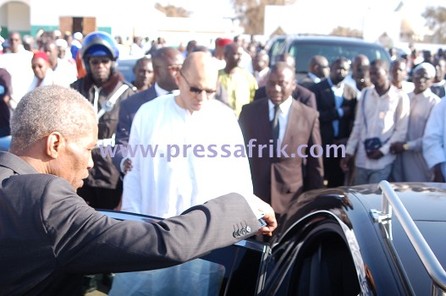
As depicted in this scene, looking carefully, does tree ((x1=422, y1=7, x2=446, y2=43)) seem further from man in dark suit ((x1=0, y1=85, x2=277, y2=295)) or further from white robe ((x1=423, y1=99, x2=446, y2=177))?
man in dark suit ((x1=0, y1=85, x2=277, y2=295))

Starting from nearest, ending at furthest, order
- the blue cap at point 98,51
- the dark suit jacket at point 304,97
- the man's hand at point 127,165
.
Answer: the man's hand at point 127,165, the blue cap at point 98,51, the dark suit jacket at point 304,97

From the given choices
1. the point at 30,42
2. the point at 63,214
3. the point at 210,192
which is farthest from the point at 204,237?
the point at 30,42

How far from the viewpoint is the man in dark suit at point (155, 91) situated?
5113mm

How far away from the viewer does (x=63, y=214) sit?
6.10 ft

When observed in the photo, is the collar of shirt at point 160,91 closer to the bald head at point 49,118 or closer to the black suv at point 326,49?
the bald head at point 49,118

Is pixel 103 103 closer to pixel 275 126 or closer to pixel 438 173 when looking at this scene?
pixel 275 126

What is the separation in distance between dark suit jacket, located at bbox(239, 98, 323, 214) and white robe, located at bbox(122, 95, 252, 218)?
120 centimetres

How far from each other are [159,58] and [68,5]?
1775cm

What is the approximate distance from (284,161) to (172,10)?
70.7 meters

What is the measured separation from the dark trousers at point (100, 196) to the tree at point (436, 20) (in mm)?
65602

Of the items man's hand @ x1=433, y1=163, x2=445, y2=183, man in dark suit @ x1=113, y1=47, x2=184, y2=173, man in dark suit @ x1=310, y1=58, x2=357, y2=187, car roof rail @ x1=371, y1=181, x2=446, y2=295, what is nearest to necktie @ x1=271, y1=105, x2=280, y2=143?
man in dark suit @ x1=113, y1=47, x2=184, y2=173

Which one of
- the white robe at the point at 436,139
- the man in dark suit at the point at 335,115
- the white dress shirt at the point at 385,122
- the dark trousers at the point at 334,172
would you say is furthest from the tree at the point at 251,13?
the white robe at the point at 436,139

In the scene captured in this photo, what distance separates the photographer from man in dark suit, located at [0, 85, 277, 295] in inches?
73.0

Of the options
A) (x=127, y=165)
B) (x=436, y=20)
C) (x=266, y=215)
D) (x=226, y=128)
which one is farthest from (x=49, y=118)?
(x=436, y=20)
